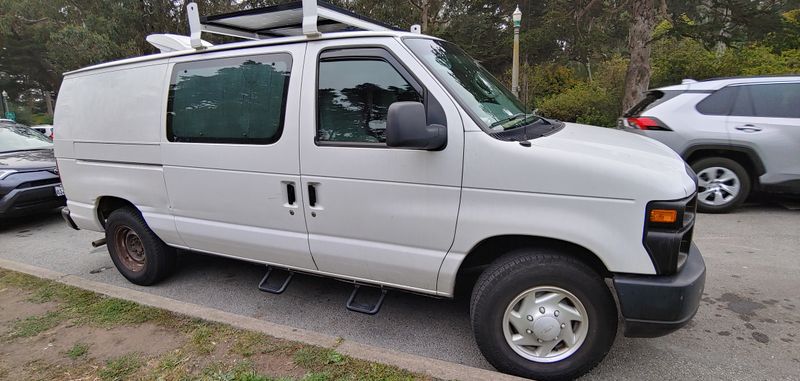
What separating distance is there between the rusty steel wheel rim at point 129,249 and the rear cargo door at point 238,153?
2.83ft

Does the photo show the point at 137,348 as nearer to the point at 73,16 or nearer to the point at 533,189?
the point at 533,189

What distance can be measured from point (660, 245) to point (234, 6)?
57.8 ft

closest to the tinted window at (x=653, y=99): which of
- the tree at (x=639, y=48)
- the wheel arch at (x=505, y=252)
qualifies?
the wheel arch at (x=505, y=252)

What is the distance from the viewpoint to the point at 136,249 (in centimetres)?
440

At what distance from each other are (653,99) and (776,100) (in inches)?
54.2

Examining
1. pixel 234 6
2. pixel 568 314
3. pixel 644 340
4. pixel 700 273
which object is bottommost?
pixel 644 340

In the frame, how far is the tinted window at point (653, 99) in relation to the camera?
249 inches

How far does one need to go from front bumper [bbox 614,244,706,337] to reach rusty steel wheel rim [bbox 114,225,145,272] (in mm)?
4117

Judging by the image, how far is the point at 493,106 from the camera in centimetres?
304

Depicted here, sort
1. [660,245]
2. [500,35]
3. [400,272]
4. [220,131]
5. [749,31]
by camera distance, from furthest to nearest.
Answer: [500,35] < [749,31] < [220,131] < [400,272] < [660,245]

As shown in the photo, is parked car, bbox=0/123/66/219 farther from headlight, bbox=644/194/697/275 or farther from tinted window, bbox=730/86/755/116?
tinted window, bbox=730/86/755/116

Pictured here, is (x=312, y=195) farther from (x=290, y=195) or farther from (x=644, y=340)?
(x=644, y=340)

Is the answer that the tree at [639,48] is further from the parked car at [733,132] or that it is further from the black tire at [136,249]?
the black tire at [136,249]

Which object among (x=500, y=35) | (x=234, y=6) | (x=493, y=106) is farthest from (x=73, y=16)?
(x=493, y=106)
